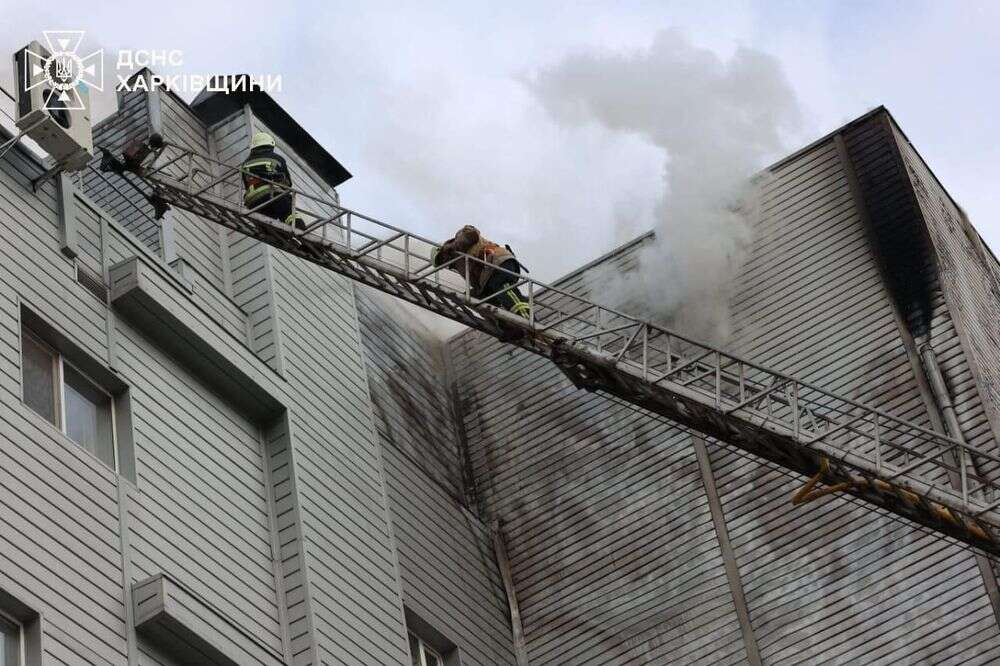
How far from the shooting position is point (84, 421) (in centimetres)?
1922

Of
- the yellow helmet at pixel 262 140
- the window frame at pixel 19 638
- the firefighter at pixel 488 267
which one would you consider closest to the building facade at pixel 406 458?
the window frame at pixel 19 638

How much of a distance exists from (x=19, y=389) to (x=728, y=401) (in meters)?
7.93

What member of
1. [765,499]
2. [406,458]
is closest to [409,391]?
[406,458]

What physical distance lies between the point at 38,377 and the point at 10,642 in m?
3.42

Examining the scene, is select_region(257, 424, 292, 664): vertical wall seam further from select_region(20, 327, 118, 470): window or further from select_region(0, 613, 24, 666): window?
select_region(0, 613, 24, 666): window

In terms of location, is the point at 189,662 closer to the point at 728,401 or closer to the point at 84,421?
the point at 84,421

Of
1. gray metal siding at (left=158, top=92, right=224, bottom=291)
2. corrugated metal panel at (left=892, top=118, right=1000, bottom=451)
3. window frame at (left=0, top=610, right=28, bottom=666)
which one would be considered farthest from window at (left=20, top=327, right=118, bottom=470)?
corrugated metal panel at (left=892, top=118, right=1000, bottom=451)

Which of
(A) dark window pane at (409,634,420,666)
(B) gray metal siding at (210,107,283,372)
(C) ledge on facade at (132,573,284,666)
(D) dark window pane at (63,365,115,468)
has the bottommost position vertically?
(C) ledge on facade at (132,573,284,666)

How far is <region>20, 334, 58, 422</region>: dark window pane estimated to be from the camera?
1855 cm

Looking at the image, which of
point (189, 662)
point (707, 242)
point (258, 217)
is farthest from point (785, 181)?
point (189, 662)

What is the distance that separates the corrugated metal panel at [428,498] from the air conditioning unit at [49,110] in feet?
19.4

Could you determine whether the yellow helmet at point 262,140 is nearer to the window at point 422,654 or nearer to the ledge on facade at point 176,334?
the ledge on facade at point 176,334

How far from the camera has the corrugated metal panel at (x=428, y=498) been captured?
23734 millimetres

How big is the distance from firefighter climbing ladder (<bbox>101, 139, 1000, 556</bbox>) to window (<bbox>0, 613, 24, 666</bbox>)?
25.4ft
